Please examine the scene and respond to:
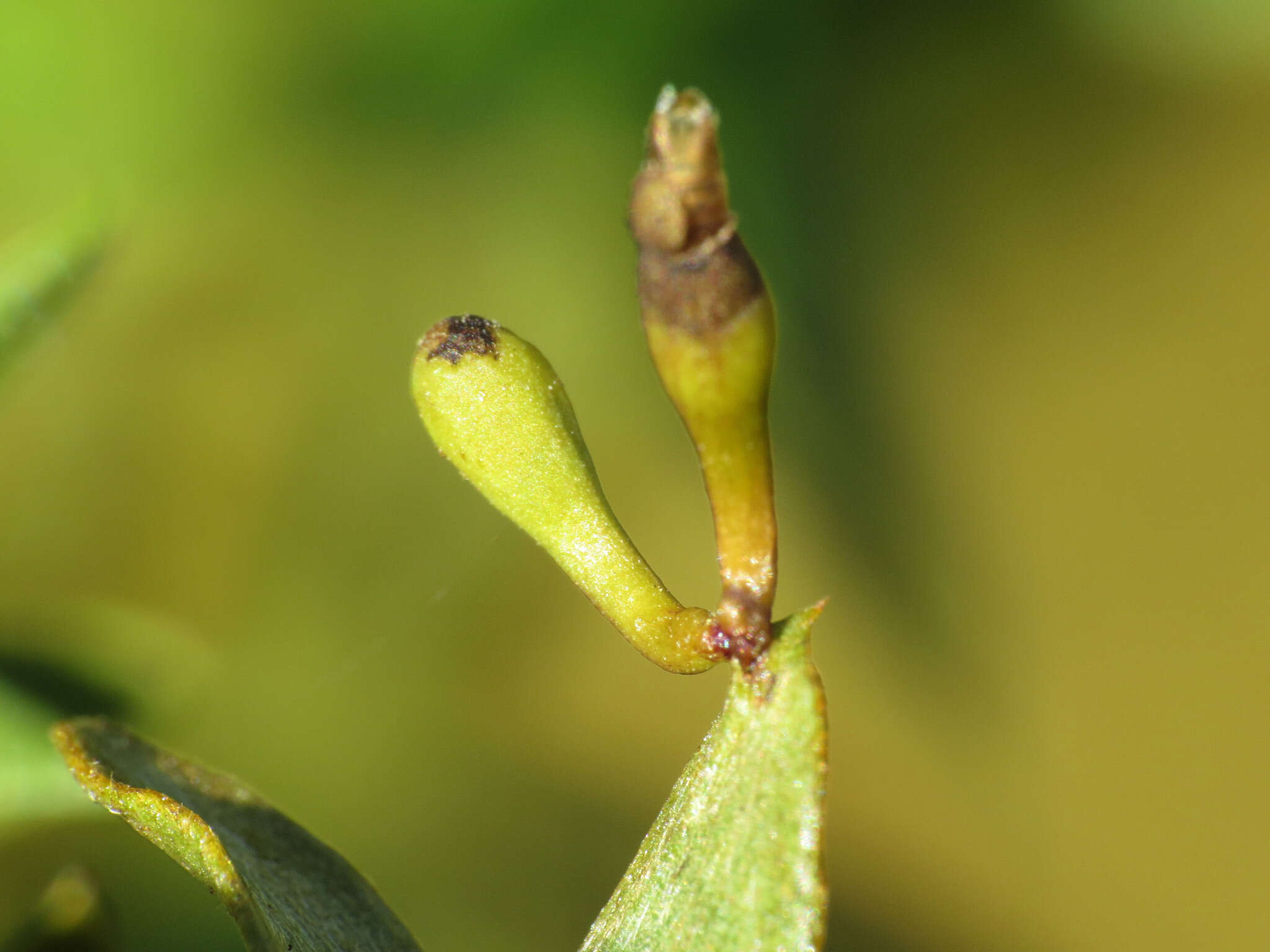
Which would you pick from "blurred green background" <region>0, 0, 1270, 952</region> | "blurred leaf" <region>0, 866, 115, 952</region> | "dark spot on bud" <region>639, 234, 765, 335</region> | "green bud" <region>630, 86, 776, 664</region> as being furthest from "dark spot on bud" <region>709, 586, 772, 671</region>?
"blurred green background" <region>0, 0, 1270, 952</region>

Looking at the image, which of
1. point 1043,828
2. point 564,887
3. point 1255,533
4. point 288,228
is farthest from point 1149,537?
point 288,228

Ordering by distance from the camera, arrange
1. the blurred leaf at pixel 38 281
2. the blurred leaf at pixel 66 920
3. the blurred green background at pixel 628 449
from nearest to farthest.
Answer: the blurred leaf at pixel 66 920
the blurred leaf at pixel 38 281
the blurred green background at pixel 628 449

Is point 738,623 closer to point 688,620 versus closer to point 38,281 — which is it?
point 688,620

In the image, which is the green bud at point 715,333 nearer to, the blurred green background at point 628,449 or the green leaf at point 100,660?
the green leaf at point 100,660

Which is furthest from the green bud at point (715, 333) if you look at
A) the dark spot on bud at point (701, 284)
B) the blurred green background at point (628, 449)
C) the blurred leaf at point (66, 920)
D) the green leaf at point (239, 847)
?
the blurred green background at point (628, 449)

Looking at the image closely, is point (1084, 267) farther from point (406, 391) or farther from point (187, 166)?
point (187, 166)

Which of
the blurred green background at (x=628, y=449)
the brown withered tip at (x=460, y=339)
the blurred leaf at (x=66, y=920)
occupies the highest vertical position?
the blurred green background at (x=628, y=449)

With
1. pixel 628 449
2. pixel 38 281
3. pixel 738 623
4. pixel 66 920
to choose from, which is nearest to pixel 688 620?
pixel 738 623
